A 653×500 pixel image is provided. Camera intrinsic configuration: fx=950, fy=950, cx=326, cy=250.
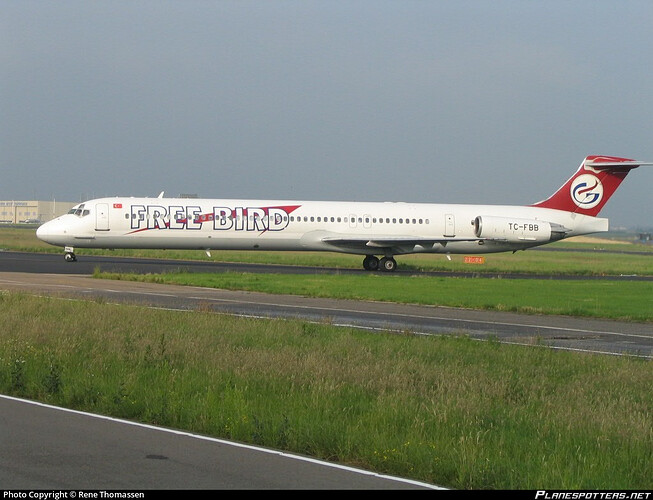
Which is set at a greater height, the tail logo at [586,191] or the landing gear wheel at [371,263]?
the tail logo at [586,191]

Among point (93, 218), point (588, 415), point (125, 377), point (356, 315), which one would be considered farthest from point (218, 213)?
point (588, 415)

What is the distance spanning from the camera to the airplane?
45.0 metres

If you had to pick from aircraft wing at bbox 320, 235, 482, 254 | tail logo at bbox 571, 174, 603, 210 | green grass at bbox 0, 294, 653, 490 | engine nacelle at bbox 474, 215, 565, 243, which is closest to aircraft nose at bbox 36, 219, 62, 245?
aircraft wing at bbox 320, 235, 482, 254

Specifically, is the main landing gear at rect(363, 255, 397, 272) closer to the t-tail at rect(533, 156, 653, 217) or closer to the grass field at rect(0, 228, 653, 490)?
the t-tail at rect(533, 156, 653, 217)

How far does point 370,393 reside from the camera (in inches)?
486

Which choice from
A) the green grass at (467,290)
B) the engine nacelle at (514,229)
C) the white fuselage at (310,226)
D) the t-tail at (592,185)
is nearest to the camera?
the green grass at (467,290)

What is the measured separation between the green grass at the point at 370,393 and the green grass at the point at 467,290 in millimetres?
10502

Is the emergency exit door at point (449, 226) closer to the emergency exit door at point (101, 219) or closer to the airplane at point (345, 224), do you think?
the airplane at point (345, 224)

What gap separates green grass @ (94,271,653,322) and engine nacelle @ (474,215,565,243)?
31.6 ft

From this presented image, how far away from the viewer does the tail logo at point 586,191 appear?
5225 centimetres

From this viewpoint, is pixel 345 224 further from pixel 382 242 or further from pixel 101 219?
pixel 101 219

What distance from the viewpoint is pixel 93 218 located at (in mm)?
44781

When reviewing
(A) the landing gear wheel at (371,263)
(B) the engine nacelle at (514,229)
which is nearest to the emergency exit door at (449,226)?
(B) the engine nacelle at (514,229)

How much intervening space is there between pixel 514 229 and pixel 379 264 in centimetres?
765
